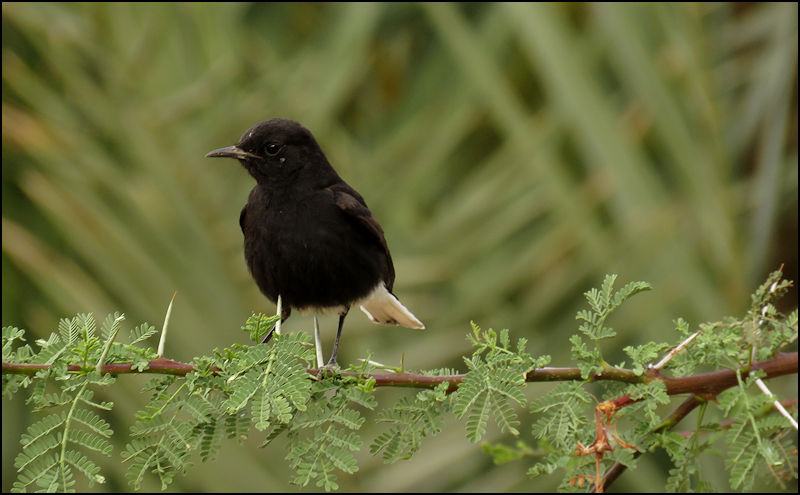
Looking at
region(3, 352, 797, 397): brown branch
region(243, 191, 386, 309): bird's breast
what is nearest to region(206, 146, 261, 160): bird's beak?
region(243, 191, 386, 309): bird's breast

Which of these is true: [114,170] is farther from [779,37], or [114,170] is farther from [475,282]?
[779,37]

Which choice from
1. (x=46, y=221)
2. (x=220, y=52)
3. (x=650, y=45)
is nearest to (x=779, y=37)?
(x=650, y=45)

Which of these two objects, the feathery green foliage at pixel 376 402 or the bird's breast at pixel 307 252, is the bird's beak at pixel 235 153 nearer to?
the bird's breast at pixel 307 252

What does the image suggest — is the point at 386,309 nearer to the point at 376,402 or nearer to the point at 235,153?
the point at 235,153

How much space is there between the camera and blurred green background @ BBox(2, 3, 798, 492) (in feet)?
11.3

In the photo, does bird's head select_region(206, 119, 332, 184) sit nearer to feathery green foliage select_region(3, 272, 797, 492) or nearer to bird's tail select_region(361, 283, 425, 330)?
bird's tail select_region(361, 283, 425, 330)

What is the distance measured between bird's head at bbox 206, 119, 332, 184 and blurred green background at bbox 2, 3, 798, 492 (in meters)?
0.37

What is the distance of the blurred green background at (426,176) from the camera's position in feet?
11.3

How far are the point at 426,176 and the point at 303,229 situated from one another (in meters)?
1.74

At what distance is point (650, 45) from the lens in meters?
3.81

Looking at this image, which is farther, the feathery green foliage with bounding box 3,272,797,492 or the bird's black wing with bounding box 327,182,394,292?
the bird's black wing with bounding box 327,182,394,292

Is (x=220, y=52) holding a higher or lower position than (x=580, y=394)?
higher

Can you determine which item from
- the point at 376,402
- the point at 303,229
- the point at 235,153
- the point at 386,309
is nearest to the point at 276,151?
the point at 235,153

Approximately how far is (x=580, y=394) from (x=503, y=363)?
0.17 meters
